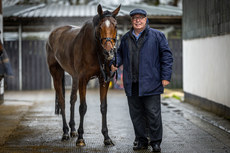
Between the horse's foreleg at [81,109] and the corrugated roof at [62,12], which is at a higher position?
the corrugated roof at [62,12]

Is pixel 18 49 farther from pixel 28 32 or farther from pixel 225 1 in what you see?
pixel 225 1

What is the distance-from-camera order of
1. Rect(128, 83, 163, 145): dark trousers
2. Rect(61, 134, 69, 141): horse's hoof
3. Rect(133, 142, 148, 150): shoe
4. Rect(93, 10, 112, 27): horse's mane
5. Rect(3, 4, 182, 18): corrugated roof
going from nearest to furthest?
Rect(128, 83, 163, 145): dark trousers
Rect(133, 142, 148, 150): shoe
Rect(93, 10, 112, 27): horse's mane
Rect(61, 134, 69, 141): horse's hoof
Rect(3, 4, 182, 18): corrugated roof

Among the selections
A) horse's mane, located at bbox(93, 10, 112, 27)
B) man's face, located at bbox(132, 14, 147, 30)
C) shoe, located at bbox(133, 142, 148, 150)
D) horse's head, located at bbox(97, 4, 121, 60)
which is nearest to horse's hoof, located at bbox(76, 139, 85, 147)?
shoe, located at bbox(133, 142, 148, 150)

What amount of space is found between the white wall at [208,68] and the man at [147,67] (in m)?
4.07

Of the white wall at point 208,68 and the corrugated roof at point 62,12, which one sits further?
the corrugated roof at point 62,12

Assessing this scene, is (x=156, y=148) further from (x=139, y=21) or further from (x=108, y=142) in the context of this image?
(x=139, y=21)

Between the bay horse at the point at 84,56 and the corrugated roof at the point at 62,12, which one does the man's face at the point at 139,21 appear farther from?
the corrugated roof at the point at 62,12

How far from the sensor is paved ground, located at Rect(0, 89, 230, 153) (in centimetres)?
703

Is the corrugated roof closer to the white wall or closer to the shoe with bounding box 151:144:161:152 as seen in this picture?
the white wall

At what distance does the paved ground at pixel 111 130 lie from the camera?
703 cm

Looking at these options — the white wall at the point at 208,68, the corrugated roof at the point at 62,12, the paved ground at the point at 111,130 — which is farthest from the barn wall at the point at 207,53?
the corrugated roof at the point at 62,12

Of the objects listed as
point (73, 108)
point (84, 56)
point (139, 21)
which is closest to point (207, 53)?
point (73, 108)

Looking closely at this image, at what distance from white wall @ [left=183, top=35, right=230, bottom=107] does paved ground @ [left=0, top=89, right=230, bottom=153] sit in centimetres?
58

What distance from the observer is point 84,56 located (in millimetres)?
7551
